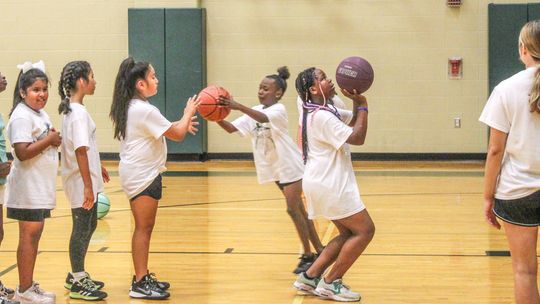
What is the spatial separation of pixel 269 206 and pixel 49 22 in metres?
6.64

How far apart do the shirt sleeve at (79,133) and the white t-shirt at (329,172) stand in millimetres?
1378

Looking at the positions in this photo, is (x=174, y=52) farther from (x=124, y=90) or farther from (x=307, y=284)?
(x=307, y=284)

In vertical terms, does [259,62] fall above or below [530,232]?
above

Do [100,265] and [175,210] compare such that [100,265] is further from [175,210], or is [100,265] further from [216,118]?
[175,210]

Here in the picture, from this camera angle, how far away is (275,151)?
6.95 metres

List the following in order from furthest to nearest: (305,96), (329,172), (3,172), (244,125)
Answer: (244,125), (305,96), (329,172), (3,172)

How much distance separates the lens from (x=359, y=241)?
227 inches

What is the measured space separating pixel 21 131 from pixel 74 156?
480 mm

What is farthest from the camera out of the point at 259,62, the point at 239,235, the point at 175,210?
the point at 259,62

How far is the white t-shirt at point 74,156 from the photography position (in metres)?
5.80

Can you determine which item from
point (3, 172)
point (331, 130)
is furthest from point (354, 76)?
point (3, 172)

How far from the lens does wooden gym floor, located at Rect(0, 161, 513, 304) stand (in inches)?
243

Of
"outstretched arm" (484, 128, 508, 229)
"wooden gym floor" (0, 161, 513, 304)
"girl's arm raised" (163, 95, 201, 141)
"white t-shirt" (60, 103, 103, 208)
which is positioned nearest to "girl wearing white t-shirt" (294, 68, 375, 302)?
"wooden gym floor" (0, 161, 513, 304)

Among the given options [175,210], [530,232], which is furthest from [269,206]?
[530,232]
